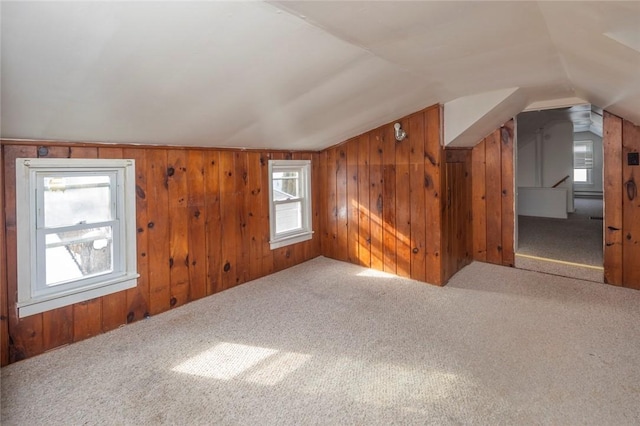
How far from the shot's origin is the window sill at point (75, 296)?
7.70 ft

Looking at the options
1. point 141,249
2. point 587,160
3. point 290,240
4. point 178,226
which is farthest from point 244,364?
point 587,160

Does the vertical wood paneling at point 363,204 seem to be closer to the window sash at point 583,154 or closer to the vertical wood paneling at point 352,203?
the vertical wood paneling at point 352,203

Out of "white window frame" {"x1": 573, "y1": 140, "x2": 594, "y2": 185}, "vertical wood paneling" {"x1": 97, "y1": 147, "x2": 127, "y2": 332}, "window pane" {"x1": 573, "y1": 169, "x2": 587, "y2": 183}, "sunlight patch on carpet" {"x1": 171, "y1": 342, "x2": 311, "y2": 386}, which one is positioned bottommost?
"sunlight patch on carpet" {"x1": 171, "y1": 342, "x2": 311, "y2": 386}

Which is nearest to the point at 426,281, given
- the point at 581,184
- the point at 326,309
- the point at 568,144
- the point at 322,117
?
the point at 326,309

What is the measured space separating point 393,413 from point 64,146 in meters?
2.60

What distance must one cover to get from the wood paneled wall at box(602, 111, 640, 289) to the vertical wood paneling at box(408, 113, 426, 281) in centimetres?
167

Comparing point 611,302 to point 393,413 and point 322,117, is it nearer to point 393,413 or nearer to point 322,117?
point 393,413

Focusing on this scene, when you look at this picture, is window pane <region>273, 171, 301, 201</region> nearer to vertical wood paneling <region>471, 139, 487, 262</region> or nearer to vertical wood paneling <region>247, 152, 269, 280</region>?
vertical wood paneling <region>247, 152, 269, 280</region>

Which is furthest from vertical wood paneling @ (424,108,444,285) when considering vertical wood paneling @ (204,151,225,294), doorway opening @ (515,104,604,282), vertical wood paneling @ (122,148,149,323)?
vertical wood paneling @ (122,148,149,323)

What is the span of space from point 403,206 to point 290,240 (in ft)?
4.46

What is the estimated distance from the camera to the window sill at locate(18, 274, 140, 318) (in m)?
2.35

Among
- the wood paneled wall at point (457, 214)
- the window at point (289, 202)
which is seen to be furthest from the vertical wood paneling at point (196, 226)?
the wood paneled wall at point (457, 214)

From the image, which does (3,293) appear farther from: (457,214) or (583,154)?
(583,154)

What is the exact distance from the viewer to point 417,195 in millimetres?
3707
